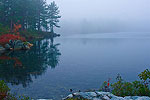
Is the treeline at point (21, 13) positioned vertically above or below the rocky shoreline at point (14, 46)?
above

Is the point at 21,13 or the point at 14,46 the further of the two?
the point at 21,13

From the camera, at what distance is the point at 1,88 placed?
662cm

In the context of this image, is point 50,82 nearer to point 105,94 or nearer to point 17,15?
point 105,94

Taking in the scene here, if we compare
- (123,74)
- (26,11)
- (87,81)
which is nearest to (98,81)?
(87,81)

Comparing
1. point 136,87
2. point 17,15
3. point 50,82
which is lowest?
point 50,82

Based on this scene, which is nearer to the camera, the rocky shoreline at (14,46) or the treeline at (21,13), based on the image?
the rocky shoreline at (14,46)

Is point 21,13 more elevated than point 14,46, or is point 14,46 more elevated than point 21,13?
point 21,13

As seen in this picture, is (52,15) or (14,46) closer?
(14,46)

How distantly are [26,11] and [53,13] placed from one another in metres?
20.0

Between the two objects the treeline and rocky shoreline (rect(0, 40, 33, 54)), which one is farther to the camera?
the treeline

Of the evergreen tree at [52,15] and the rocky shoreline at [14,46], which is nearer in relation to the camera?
the rocky shoreline at [14,46]

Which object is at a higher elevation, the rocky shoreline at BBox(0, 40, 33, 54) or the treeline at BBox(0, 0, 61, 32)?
the treeline at BBox(0, 0, 61, 32)

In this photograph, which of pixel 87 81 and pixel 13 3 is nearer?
pixel 87 81

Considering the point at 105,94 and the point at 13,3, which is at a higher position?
the point at 13,3
